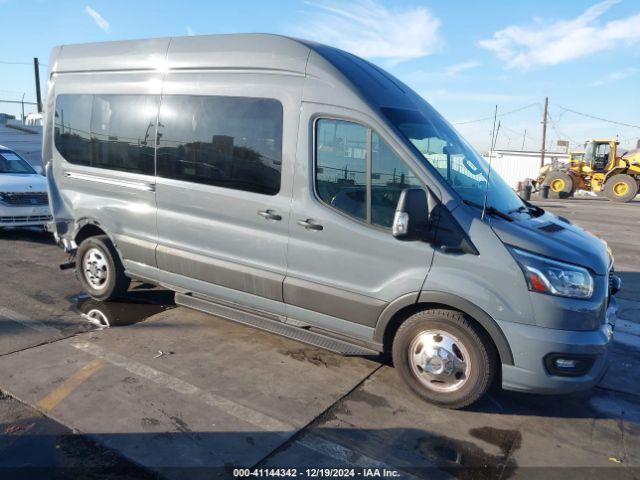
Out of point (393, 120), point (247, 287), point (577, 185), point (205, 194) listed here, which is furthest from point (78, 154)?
point (577, 185)

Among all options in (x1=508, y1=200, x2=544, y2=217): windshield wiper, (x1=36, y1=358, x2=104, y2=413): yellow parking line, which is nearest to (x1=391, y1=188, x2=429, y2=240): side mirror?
(x1=508, y1=200, x2=544, y2=217): windshield wiper

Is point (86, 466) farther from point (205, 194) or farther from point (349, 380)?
point (205, 194)

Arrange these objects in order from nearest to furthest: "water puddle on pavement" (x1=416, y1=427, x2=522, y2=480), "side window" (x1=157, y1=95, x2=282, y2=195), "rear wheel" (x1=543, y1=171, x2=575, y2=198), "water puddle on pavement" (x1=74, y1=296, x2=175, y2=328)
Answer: "water puddle on pavement" (x1=416, y1=427, x2=522, y2=480) < "side window" (x1=157, y1=95, x2=282, y2=195) < "water puddle on pavement" (x1=74, y1=296, x2=175, y2=328) < "rear wheel" (x1=543, y1=171, x2=575, y2=198)

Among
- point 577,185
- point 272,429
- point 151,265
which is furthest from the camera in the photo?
point 577,185

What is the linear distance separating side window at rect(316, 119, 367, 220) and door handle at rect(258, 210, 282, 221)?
428 millimetres

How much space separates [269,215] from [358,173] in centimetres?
87

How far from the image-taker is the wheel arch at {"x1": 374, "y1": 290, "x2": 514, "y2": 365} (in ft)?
11.6

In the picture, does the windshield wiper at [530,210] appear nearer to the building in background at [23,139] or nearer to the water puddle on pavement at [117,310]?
the water puddle on pavement at [117,310]

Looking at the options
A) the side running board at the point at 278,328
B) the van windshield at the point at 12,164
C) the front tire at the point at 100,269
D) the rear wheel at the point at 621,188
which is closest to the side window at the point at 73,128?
the front tire at the point at 100,269

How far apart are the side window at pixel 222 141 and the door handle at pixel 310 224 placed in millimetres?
378

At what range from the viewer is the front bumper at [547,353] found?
11.1 feet

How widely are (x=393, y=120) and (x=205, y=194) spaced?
6.07 ft

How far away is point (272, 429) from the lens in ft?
11.2

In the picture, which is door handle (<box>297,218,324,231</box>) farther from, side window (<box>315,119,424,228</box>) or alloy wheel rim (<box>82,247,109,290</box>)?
alloy wheel rim (<box>82,247,109,290</box>)
